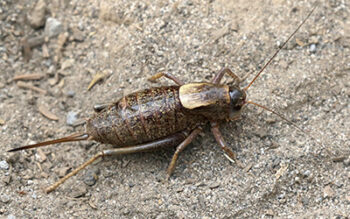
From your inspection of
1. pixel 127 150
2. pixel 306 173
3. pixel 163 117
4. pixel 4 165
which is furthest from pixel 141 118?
pixel 306 173

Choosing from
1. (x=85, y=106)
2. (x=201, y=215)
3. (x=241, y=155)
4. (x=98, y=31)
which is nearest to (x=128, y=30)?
(x=98, y=31)

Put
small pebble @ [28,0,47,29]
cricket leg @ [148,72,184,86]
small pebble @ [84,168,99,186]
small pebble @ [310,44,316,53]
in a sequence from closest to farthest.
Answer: small pebble @ [84,168,99,186]
cricket leg @ [148,72,184,86]
small pebble @ [310,44,316,53]
small pebble @ [28,0,47,29]

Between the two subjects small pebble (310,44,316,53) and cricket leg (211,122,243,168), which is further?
small pebble (310,44,316,53)

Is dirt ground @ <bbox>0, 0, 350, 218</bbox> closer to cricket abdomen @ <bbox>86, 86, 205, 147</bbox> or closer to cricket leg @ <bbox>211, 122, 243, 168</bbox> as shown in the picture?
cricket leg @ <bbox>211, 122, 243, 168</bbox>

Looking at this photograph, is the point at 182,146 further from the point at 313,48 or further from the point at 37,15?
the point at 37,15

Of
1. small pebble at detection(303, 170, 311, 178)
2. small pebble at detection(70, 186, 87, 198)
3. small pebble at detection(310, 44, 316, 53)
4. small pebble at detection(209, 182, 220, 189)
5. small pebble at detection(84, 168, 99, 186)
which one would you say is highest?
small pebble at detection(310, 44, 316, 53)

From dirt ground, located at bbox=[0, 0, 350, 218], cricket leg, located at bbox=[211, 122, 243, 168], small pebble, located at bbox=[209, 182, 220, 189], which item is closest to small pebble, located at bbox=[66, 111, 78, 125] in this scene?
dirt ground, located at bbox=[0, 0, 350, 218]

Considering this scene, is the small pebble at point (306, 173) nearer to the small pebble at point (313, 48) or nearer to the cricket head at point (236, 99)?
the cricket head at point (236, 99)
